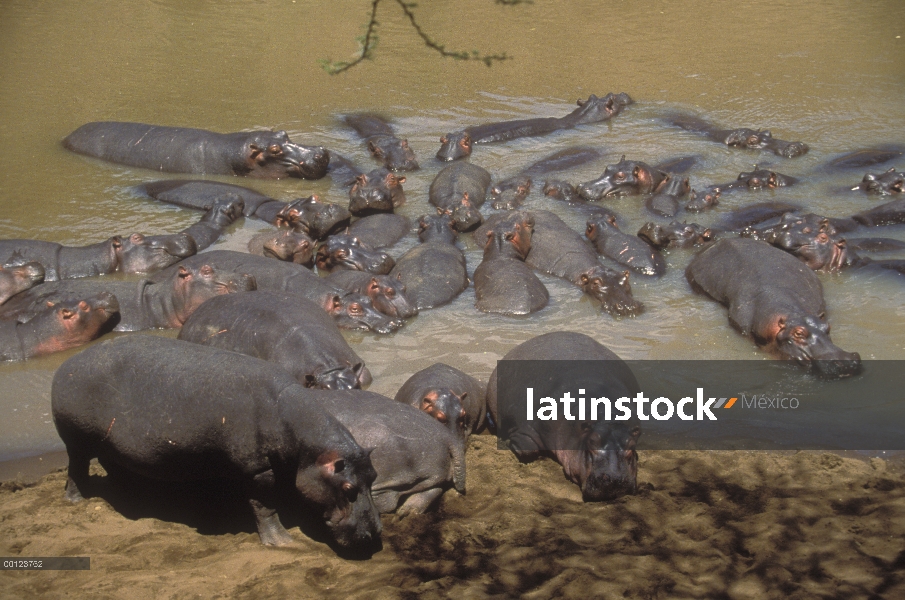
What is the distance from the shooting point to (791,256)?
8500mm

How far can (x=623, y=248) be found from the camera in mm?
9242

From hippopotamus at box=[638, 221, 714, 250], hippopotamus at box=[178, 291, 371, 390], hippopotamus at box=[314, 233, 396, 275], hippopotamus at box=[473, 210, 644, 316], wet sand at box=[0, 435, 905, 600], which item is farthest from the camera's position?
hippopotamus at box=[638, 221, 714, 250]

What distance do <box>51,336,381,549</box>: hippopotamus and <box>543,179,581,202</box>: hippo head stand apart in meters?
6.45

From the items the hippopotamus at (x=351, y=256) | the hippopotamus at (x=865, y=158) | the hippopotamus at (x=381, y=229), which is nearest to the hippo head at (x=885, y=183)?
the hippopotamus at (x=865, y=158)

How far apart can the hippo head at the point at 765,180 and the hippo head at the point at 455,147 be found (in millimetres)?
3625

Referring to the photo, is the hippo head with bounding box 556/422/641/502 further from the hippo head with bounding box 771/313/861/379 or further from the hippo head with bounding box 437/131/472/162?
the hippo head with bounding box 437/131/472/162

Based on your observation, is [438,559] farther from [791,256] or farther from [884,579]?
[791,256]

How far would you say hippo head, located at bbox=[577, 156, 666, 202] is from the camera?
11.0 m

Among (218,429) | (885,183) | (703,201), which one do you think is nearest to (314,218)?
(703,201)

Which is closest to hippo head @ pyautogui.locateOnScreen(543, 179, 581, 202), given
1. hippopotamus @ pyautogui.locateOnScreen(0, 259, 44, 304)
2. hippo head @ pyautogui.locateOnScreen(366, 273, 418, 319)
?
hippo head @ pyautogui.locateOnScreen(366, 273, 418, 319)

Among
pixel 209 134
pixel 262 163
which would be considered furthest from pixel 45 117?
pixel 262 163

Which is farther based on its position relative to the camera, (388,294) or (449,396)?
(388,294)

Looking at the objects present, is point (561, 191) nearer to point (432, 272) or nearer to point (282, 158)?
point (432, 272)

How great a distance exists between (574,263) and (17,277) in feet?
17.0
